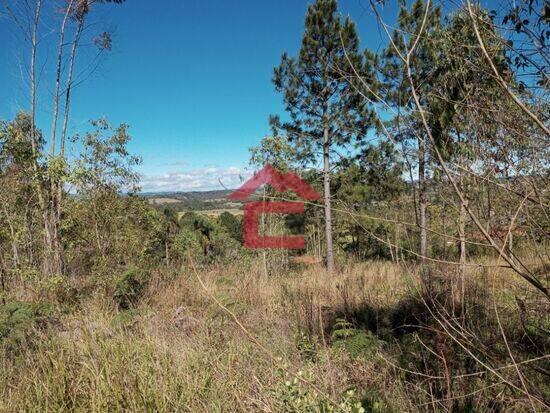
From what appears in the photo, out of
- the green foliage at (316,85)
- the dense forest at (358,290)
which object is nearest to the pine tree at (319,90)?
the green foliage at (316,85)

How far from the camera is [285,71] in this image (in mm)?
12086

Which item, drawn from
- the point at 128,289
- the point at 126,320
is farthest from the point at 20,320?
the point at 128,289

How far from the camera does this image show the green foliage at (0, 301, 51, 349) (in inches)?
125

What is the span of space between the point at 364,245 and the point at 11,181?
1685 cm

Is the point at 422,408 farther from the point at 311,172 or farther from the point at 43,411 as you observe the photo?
the point at 311,172

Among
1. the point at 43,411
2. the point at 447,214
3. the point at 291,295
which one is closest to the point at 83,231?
the point at 291,295

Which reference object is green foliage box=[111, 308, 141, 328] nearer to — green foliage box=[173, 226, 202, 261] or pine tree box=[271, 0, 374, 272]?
green foliage box=[173, 226, 202, 261]

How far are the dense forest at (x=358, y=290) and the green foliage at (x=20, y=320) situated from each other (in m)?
0.03

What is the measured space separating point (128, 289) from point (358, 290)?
11.2 ft

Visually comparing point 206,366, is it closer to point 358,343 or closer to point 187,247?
point 358,343

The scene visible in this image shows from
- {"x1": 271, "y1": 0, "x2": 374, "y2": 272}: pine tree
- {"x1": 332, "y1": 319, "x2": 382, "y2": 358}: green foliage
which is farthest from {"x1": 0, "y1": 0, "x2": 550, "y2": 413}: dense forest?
{"x1": 271, "y1": 0, "x2": 374, "y2": 272}: pine tree

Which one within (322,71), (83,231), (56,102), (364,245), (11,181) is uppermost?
(322,71)

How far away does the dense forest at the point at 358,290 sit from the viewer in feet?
4.26

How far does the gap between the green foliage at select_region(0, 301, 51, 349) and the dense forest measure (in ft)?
0.09
